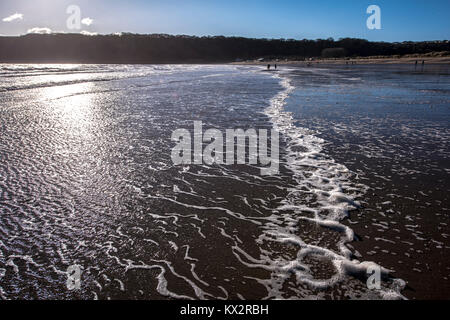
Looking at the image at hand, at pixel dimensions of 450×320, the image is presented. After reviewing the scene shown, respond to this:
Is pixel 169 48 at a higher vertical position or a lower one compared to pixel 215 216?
higher

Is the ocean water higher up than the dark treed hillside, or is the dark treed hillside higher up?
the dark treed hillside

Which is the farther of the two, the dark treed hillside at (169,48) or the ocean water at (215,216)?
the dark treed hillside at (169,48)

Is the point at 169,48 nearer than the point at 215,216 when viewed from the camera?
No

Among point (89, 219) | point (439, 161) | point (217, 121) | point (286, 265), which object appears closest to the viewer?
point (286, 265)

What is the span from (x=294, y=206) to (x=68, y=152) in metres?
6.35

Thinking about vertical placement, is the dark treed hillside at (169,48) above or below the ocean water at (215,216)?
above

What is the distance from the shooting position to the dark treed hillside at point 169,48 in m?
111

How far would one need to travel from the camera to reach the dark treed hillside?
11119cm

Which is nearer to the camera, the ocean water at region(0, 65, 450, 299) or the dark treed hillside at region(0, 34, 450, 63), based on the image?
the ocean water at region(0, 65, 450, 299)

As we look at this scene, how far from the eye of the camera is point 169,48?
142375 mm

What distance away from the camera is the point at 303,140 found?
9188 mm
